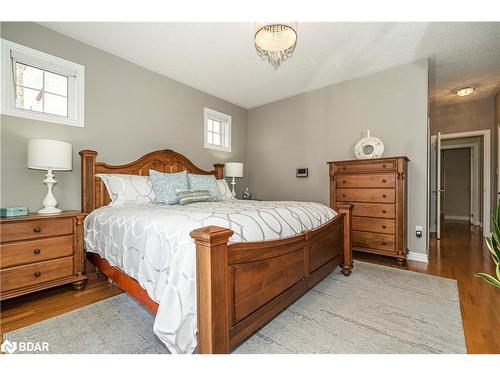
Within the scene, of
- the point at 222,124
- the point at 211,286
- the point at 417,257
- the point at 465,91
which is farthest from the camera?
the point at 222,124

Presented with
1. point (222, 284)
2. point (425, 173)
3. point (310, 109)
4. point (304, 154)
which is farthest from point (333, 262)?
point (310, 109)

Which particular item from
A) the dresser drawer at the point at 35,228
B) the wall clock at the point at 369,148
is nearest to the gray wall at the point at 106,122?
the dresser drawer at the point at 35,228

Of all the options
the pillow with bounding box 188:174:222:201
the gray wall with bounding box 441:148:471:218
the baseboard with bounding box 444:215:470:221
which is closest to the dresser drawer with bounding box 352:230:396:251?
the pillow with bounding box 188:174:222:201

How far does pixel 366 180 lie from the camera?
301 cm

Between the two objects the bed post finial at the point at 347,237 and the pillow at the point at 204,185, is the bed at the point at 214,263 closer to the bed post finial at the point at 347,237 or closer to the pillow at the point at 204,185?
the bed post finial at the point at 347,237

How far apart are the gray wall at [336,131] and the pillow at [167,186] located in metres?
2.21

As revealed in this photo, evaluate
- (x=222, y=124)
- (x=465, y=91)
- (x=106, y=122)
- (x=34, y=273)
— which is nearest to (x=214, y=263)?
(x=34, y=273)

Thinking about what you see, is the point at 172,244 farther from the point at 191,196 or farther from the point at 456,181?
the point at 456,181

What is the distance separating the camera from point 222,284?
3.69 feet

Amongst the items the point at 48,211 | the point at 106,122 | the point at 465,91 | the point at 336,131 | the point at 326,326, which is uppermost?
the point at 465,91

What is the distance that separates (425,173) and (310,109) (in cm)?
199

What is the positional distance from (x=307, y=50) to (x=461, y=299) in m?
2.95

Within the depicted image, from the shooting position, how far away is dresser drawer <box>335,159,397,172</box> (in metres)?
2.85

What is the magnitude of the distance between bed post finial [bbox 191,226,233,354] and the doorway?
4.66 meters
